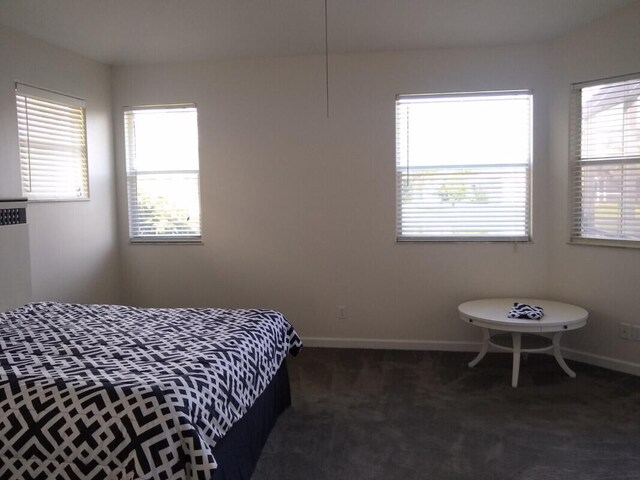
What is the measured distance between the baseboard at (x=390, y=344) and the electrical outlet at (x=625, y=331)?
3.47ft

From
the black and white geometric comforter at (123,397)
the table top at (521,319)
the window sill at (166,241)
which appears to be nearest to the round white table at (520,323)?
the table top at (521,319)

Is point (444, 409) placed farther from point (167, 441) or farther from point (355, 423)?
point (167, 441)

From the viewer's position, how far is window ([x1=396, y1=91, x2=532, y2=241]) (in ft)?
14.6

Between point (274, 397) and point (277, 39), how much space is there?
2641mm

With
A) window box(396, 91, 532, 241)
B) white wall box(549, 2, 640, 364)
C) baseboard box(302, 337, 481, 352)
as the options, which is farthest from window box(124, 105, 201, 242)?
white wall box(549, 2, 640, 364)

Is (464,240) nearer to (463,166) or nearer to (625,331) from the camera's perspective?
(463,166)

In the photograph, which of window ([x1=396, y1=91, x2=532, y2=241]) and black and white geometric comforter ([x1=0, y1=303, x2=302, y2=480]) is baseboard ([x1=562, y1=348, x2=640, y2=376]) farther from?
black and white geometric comforter ([x1=0, y1=303, x2=302, y2=480])

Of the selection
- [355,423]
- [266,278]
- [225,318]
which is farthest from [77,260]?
[355,423]

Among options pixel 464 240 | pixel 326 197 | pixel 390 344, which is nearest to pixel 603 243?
pixel 464 240

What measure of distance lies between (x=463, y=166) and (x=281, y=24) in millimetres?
1827

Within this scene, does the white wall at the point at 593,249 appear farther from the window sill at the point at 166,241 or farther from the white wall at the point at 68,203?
the white wall at the point at 68,203

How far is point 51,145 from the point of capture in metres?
4.20

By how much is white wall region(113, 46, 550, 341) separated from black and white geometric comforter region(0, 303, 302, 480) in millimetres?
1844

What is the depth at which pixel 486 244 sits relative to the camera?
449cm
